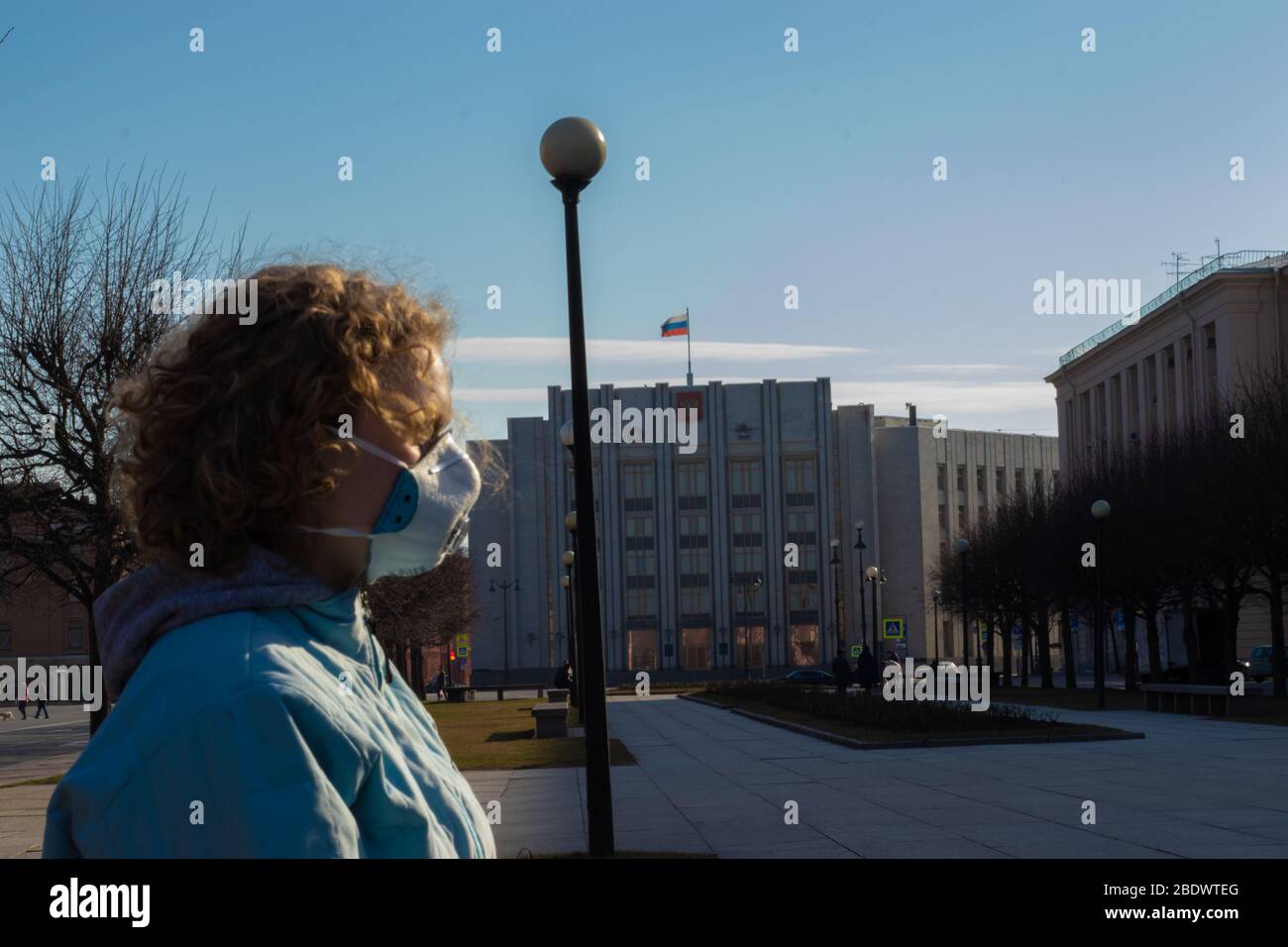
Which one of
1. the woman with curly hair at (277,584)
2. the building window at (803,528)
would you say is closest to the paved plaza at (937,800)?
the woman with curly hair at (277,584)

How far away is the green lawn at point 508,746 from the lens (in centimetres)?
2303

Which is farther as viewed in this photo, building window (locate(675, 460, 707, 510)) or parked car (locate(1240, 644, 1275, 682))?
building window (locate(675, 460, 707, 510))

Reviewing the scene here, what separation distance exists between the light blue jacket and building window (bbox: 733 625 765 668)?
107488mm

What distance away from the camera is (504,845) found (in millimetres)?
12562

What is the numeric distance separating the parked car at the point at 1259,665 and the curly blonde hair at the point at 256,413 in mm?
58992

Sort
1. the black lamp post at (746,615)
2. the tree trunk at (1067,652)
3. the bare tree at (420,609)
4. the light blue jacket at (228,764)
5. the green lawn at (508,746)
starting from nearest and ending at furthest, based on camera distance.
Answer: the light blue jacket at (228,764) < the green lawn at (508,746) < the bare tree at (420,609) < the tree trunk at (1067,652) < the black lamp post at (746,615)

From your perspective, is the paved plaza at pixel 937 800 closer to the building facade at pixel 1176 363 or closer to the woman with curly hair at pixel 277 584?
the woman with curly hair at pixel 277 584

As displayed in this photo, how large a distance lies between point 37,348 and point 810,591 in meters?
91.3

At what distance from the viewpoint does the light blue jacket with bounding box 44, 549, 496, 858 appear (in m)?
1.39

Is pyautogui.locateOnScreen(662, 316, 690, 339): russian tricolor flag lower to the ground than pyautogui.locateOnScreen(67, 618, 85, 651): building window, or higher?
higher

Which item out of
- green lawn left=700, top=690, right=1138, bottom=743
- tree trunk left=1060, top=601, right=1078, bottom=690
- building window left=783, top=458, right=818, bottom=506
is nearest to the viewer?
green lawn left=700, top=690, right=1138, bottom=743

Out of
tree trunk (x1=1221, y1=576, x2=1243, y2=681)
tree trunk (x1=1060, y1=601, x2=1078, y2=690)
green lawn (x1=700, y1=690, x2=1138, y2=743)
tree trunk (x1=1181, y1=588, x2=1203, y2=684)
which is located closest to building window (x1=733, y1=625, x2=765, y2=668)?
tree trunk (x1=1060, y1=601, x2=1078, y2=690)

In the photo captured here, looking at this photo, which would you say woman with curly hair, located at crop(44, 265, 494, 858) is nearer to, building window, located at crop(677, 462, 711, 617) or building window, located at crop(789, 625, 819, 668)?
building window, located at crop(789, 625, 819, 668)
